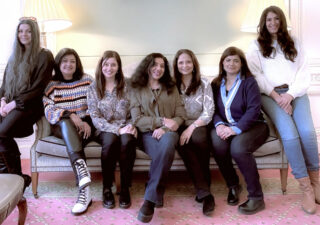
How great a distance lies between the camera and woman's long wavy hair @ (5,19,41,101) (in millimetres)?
2254

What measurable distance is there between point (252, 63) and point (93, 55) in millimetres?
1565

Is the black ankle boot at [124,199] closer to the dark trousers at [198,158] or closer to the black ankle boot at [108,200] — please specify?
→ the black ankle boot at [108,200]

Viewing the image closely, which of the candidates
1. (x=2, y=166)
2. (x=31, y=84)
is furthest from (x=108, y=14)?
(x=2, y=166)

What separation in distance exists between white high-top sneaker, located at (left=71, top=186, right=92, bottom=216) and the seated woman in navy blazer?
2.84 feet

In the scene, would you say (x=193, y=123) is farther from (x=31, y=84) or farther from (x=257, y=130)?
(x=31, y=84)

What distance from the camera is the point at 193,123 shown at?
214 cm

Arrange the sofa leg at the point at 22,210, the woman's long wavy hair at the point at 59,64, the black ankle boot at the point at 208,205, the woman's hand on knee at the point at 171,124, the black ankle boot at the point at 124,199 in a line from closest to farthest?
the sofa leg at the point at 22,210
the black ankle boot at the point at 208,205
the black ankle boot at the point at 124,199
the woman's hand on knee at the point at 171,124
the woman's long wavy hair at the point at 59,64

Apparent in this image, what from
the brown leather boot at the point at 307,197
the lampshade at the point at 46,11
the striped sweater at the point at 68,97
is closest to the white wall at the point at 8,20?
the lampshade at the point at 46,11

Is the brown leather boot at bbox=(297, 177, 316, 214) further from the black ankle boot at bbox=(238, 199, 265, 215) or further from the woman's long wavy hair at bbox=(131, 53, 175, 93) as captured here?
the woman's long wavy hair at bbox=(131, 53, 175, 93)

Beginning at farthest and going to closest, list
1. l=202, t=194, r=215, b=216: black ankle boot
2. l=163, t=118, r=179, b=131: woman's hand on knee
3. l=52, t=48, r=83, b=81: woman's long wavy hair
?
l=52, t=48, r=83, b=81: woman's long wavy hair → l=163, t=118, r=179, b=131: woman's hand on knee → l=202, t=194, r=215, b=216: black ankle boot

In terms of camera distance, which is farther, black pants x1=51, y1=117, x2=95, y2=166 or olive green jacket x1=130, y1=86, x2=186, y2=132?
olive green jacket x1=130, y1=86, x2=186, y2=132

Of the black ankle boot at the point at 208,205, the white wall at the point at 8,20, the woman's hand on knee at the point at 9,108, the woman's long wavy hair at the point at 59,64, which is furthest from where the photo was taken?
the white wall at the point at 8,20

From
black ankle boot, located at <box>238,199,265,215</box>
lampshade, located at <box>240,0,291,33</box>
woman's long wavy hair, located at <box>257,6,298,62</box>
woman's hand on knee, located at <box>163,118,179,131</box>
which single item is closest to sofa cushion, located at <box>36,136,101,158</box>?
woman's hand on knee, located at <box>163,118,179,131</box>

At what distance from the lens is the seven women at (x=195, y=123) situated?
193 centimetres
